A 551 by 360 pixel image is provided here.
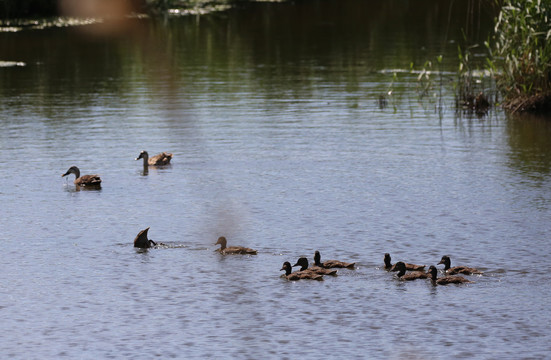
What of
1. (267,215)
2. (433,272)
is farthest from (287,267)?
(267,215)

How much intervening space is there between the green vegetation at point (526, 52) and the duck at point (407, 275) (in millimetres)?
15550

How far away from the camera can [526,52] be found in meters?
32.0

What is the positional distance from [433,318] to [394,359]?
1.98 m

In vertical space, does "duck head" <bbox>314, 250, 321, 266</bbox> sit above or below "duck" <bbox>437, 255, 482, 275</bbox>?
above

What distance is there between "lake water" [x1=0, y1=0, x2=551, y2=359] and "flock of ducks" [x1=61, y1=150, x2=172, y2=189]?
0.29 metres

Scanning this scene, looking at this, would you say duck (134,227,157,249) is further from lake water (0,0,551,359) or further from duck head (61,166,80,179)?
duck head (61,166,80,179)

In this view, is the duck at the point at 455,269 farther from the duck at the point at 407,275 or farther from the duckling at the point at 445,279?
the duck at the point at 407,275

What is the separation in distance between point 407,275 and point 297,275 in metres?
1.70

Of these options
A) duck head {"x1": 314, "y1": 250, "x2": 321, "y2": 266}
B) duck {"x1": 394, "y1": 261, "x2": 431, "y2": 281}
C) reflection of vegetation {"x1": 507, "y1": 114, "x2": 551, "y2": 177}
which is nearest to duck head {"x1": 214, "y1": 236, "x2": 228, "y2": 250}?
duck head {"x1": 314, "y1": 250, "x2": 321, "y2": 266}

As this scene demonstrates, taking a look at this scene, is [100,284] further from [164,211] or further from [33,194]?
[33,194]

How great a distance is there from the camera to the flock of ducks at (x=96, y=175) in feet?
80.4

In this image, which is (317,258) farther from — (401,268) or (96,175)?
(96,175)

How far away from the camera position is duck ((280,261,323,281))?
664 inches

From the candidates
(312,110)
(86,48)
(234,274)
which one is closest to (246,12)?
(86,48)
